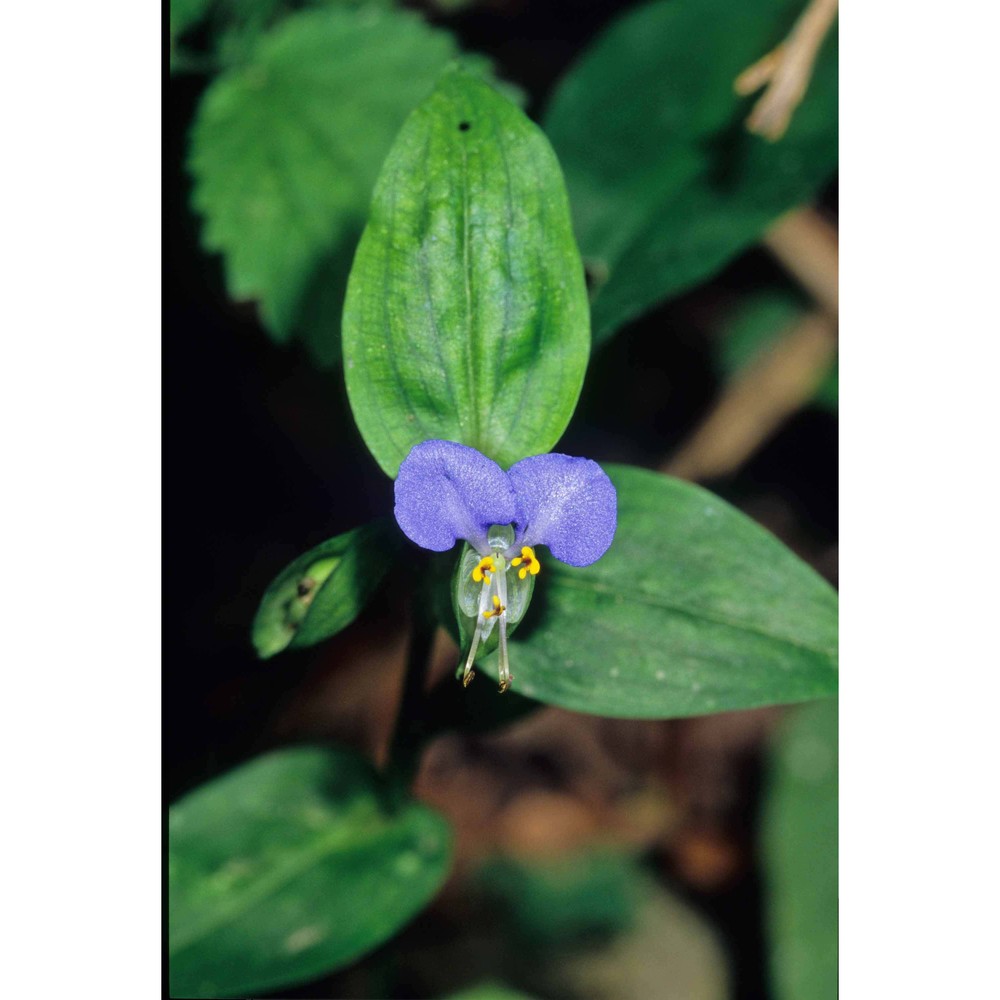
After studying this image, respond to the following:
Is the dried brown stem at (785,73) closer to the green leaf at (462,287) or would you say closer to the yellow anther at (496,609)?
the green leaf at (462,287)

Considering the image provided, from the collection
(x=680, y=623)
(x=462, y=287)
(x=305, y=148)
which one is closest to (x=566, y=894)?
(x=680, y=623)

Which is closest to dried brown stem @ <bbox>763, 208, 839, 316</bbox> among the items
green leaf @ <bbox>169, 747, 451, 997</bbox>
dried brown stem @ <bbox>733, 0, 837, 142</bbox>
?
dried brown stem @ <bbox>733, 0, 837, 142</bbox>

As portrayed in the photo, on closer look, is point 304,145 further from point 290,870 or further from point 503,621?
point 290,870

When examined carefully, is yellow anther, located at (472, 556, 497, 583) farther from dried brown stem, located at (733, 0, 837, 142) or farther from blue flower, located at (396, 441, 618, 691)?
dried brown stem, located at (733, 0, 837, 142)
